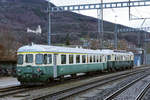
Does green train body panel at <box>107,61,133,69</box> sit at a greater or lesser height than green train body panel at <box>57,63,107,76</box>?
lesser

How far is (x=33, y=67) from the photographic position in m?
19.0

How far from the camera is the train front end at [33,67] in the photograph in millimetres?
18875

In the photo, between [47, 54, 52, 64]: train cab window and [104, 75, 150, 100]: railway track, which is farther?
[47, 54, 52, 64]: train cab window

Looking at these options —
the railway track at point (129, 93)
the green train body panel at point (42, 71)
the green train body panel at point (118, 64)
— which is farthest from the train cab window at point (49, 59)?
the green train body panel at point (118, 64)

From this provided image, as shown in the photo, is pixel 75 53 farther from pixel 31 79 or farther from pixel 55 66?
pixel 31 79

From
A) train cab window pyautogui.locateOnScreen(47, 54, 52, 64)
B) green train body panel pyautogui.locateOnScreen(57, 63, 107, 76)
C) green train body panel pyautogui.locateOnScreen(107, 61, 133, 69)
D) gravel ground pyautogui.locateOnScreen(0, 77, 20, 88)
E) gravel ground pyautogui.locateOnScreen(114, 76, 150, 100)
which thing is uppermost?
train cab window pyautogui.locateOnScreen(47, 54, 52, 64)

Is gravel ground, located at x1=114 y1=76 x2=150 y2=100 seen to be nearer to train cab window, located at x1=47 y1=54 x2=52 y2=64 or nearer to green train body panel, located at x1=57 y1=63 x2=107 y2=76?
green train body panel, located at x1=57 y1=63 x2=107 y2=76

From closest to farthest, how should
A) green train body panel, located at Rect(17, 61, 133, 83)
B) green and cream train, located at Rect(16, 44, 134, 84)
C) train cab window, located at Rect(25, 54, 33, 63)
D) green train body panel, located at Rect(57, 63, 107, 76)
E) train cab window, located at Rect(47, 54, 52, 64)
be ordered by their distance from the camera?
green train body panel, located at Rect(17, 61, 133, 83) < green and cream train, located at Rect(16, 44, 134, 84) < train cab window, located at Rect(25, 54, 33, 63) < train cab window, located at Rect(47, 54, 52, 64) < green train body panel, located at Rect(57, 63, 107, 76)

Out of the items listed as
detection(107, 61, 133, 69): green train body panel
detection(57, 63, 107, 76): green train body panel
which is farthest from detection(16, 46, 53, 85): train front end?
detection(107, 61, 133, 69): green train body panel

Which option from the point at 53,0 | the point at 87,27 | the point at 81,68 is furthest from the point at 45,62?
the point at 87,27

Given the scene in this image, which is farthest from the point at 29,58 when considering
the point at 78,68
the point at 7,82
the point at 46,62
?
the point at 78,68

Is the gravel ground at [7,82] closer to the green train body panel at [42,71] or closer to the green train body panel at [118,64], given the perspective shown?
the green train body panel at [42,71]

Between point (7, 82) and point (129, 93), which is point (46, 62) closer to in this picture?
point (7, 82)

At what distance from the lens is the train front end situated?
18.9 metres
